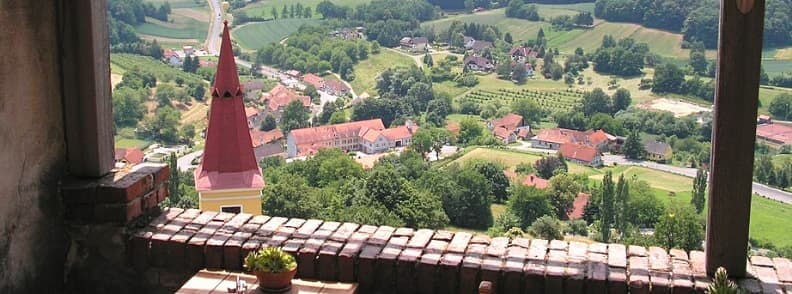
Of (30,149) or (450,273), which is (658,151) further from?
(30,149)

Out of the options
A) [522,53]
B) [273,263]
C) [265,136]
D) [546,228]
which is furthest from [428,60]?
[273,263]

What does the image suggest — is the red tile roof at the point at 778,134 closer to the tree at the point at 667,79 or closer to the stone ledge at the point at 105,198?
the tree at the point at 667,79

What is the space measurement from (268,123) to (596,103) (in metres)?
13.9

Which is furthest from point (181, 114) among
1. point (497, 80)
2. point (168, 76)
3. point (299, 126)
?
point (497, 80)

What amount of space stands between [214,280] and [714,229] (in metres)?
1.19

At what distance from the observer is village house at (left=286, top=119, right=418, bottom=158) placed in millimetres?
35219

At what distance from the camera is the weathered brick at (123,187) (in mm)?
2479

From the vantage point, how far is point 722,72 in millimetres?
2057

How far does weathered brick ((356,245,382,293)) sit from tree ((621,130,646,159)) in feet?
105

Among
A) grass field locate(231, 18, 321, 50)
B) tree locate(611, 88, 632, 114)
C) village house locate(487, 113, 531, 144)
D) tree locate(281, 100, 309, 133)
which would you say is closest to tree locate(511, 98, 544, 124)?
village house locate(487, 113, 531, 144)

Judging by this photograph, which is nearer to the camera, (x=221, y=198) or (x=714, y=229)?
(x=714, y=229)

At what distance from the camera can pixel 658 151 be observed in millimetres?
32719

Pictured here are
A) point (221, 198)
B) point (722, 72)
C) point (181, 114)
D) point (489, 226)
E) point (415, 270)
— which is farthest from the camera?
point (181, 114)

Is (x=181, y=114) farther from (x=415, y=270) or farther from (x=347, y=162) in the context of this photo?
(x=415, y=270)
